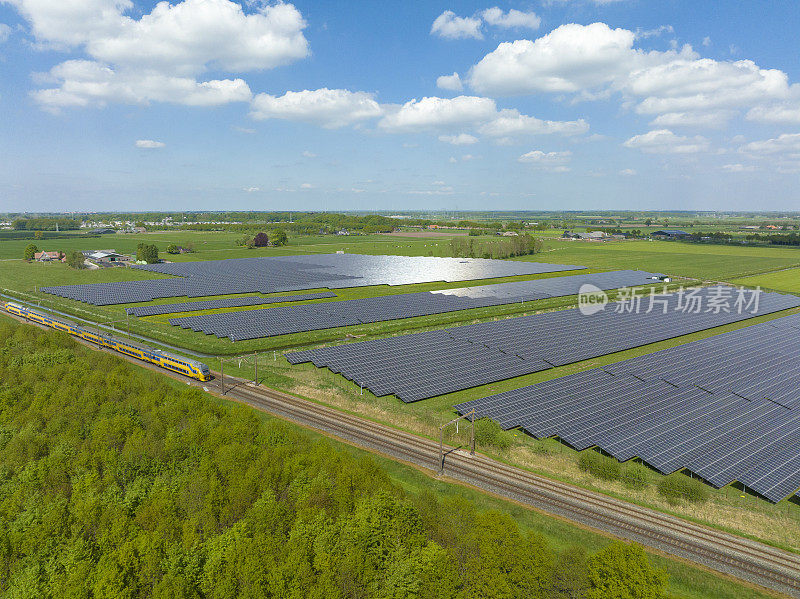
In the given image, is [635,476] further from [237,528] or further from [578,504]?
[237,528]

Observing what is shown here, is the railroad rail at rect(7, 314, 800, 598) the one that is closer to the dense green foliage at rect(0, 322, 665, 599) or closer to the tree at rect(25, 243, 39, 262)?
the dense green foliage at rect(0, 322, 665, 599)

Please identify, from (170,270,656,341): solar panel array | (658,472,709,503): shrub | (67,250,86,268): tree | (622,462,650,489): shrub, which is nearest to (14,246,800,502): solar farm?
(170,270,656,341): solar panel array

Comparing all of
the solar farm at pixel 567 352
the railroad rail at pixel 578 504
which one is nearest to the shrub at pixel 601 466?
the solar farm at pixel 567 352

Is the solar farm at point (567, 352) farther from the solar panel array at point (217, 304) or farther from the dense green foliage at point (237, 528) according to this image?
the dense green foliage at point (237, 528)

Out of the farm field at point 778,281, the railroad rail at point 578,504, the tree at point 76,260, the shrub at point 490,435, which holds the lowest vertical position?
the railroad rail at point 578,504

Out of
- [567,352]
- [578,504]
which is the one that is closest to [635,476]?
[578,504]

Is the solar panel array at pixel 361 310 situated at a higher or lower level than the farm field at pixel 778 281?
lower
